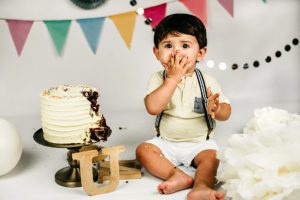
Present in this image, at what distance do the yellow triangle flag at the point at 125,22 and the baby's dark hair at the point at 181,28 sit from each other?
653 millimetres

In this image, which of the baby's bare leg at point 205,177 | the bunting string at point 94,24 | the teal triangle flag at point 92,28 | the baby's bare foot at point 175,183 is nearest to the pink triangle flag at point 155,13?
the bunting string at point 94,24

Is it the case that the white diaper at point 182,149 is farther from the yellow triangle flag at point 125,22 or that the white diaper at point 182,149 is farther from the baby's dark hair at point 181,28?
the yellow triangle flag at point 125,22

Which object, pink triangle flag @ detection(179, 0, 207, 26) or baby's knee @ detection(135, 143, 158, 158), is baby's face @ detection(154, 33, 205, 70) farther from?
pink triangle flag @ detection(179, 0, 207, 26)

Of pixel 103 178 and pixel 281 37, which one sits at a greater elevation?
pixel 281 37

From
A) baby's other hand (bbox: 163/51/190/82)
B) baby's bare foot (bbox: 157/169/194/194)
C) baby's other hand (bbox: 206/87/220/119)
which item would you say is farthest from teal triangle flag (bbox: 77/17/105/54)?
baby's bare foot (bbox: 157/169/194/194)

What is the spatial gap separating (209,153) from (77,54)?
119cm

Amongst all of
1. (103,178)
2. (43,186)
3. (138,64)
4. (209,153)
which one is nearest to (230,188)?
(209,153)

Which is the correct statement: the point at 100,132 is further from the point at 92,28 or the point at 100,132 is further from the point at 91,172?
the point at 92,28

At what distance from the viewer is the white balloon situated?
52.6 inches

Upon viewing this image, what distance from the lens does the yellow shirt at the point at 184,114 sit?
4.89 feet

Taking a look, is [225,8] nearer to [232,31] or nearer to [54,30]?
[232,31]

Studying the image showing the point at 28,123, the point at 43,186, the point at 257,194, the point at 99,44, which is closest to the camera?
the point at 257,194

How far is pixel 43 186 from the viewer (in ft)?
4.44

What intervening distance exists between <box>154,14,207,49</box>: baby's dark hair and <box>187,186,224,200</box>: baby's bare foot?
604 millimetres
